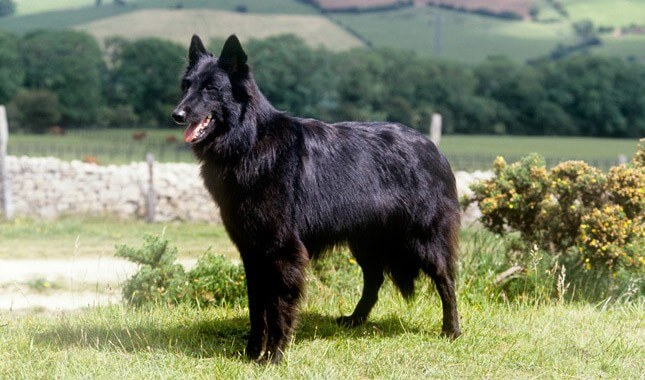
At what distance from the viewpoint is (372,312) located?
6.02 metres

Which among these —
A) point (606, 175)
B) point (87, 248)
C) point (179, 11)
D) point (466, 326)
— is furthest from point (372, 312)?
point (179, 11)

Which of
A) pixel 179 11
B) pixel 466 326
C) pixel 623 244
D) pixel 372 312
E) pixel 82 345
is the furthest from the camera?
pixel 179 11

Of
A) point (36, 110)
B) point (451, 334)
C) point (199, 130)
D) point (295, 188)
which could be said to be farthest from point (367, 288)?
point (36, 110)

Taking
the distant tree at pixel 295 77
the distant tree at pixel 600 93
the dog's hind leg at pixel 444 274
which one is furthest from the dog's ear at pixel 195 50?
the distant tree at pixel 600 93

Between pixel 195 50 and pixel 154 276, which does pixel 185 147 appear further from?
pixel 195 50

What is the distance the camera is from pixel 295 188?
4730 millimetres

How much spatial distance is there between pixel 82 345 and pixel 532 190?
446cm

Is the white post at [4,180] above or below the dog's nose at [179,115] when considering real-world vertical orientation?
below

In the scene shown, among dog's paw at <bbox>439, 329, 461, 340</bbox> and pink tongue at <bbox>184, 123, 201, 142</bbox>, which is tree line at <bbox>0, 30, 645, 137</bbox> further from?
pink tongue at <bbox>184, 123, 201, 142</bbox>

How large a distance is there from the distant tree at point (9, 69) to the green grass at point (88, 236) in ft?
87.8

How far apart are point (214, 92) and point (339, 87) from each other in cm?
3777

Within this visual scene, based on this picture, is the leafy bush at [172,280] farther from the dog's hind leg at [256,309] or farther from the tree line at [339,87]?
the tree line at [339,87]

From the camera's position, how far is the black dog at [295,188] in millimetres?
4438

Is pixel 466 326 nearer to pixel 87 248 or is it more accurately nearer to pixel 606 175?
pixel 606 175
